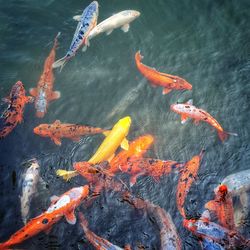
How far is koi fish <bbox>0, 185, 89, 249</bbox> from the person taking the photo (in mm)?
5781

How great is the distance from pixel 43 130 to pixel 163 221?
8.61ft

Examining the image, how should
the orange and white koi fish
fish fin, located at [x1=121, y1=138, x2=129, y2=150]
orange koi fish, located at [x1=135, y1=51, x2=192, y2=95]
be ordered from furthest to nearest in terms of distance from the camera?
orange koi fish, located at [x1=135, y1=51, x2=192, y2=95] < fish fin, located at [x1=121, y1=138, x2=129, y2=150] < the orange and white koi fish

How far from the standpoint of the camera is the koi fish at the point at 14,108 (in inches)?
286

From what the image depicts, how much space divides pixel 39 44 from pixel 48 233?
13.8 ft

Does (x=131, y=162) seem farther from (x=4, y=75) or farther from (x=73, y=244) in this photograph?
(x=4, y=75)

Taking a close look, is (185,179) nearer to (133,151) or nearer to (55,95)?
(133,151)

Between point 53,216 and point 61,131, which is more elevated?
point 61,131

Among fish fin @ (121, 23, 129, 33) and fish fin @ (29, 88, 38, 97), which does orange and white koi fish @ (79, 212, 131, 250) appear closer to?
fish fin @ (29, 88, 38, 97)

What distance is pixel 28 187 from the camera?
645cm

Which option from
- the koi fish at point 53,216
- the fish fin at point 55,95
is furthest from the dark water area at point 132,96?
the koi fish at point 53,216

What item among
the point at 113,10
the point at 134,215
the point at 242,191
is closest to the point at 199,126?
the point at 242,191

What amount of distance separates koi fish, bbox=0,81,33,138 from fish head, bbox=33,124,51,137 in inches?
19.5

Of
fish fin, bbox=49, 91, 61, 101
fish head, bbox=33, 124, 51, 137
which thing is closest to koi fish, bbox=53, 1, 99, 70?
fish fin, bbox=49, 91, 61, 101

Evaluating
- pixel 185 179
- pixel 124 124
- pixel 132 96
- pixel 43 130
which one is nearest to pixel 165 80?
pixel 132 96
